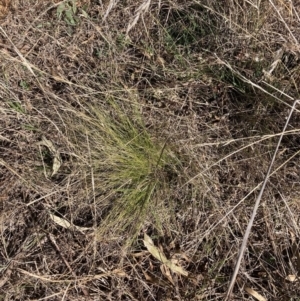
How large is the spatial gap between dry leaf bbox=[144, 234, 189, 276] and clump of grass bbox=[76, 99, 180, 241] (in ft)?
0.19

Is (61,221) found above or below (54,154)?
below

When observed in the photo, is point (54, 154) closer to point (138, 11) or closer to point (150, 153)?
point (150, 153)

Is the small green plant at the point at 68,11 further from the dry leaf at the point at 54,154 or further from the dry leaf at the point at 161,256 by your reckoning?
the dry leaf at the point at 161,256

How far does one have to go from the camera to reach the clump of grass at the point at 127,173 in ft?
5.06

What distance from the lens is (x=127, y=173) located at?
1.54 metres

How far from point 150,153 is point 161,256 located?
1.07ft

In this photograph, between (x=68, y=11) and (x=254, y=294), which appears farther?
(x=68, y=11)

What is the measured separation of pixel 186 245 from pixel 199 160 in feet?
0.90

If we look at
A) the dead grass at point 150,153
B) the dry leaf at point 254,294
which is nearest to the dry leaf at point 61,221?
the dead grass at point 150,153

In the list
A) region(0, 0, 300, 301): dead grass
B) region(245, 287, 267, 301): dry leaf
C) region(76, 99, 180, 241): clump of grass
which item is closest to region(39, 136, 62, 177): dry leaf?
region(0, 0, 300, 301): dead grass

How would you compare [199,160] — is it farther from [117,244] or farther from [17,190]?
[17,190]

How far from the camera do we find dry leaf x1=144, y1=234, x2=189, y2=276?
1551 millimetres

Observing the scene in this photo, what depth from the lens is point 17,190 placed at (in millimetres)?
1652

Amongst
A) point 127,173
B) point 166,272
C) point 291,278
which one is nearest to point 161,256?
point 166,272
